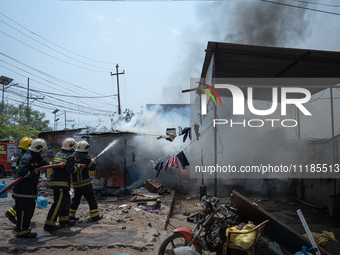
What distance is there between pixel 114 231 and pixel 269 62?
6.56 m

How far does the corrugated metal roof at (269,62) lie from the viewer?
6.20 metres

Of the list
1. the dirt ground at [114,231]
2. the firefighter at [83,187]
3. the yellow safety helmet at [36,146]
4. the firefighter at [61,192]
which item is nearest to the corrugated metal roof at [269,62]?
the firefighter at [83,187]

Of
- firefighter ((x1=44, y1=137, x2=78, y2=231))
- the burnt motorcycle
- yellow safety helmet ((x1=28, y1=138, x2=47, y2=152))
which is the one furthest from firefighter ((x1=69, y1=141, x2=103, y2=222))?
the burnt motorcycle

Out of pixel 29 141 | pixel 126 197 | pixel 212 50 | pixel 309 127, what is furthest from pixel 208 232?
pixel 309 127

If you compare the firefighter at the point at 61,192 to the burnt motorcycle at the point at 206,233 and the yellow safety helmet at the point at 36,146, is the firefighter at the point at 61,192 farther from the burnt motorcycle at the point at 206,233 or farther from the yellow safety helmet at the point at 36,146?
the burnt motorcycle at the point at 206,233

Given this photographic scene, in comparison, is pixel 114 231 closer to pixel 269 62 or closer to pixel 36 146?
pixel 36 146

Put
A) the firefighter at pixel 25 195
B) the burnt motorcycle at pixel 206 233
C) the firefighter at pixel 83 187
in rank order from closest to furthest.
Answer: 1. the burnt motorcycle at pixel 206 233
2. the firefighter at pixel 25 195
3. the firefighter at pixel 83 187

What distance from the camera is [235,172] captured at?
12977 mm

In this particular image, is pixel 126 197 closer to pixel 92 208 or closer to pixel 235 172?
pixel 92 208

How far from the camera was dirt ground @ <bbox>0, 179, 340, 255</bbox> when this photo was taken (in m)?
3.81

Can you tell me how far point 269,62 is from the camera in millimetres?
7055

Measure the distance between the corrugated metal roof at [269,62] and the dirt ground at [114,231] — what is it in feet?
14.8

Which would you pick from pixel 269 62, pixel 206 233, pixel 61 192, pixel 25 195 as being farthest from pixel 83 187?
pixel 269 62

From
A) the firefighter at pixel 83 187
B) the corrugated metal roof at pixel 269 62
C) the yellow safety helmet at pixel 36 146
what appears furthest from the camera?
the corrugated metal roof at pixel 269 62
